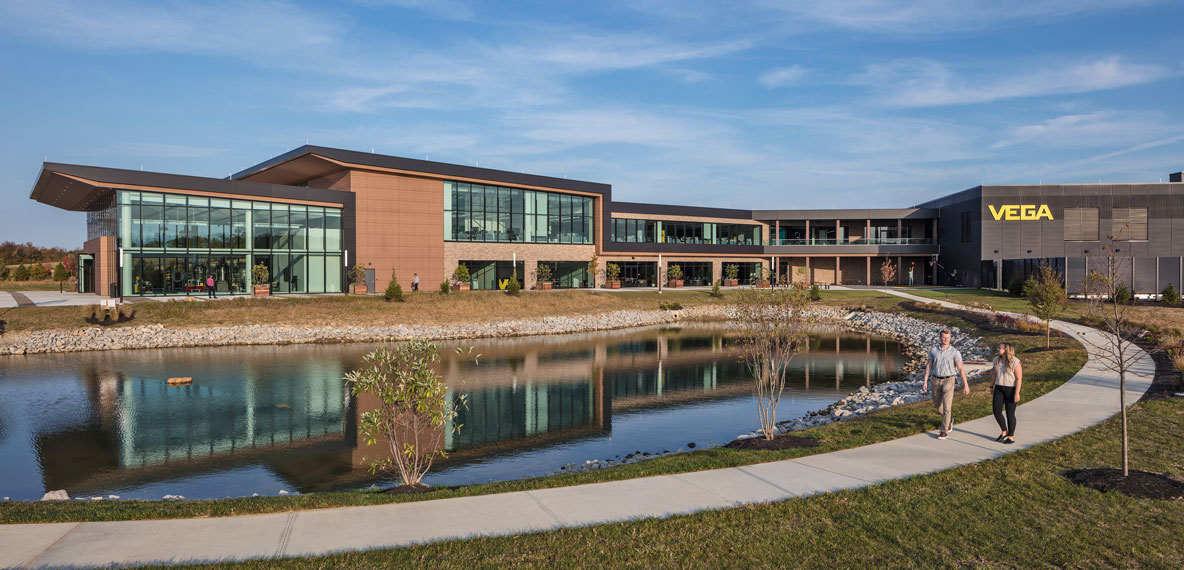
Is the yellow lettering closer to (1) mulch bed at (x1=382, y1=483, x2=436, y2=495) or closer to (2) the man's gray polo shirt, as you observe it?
(2) the man's gray polo shirt

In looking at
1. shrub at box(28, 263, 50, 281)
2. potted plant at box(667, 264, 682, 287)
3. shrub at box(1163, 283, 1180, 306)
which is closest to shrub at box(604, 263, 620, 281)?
potted plant at box(667, 264, 682, 287)

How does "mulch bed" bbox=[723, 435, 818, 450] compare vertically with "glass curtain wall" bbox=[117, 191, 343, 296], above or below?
below

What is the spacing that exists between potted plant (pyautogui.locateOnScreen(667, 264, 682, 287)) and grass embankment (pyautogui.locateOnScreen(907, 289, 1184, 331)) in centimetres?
2075

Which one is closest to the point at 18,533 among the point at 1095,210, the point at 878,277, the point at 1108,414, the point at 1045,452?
the point at 1045,452

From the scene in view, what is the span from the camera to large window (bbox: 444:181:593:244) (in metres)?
51.5

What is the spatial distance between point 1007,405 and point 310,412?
16255 mm

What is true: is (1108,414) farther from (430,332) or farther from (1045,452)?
(430,332)

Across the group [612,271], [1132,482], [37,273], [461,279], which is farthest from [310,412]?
[37,273]

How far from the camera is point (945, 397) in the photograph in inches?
452

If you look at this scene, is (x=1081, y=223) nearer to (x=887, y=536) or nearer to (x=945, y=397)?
(x=945, y=397)

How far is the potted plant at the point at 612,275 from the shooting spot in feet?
195

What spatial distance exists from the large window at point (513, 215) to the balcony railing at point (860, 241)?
Result: 2449 centimetres

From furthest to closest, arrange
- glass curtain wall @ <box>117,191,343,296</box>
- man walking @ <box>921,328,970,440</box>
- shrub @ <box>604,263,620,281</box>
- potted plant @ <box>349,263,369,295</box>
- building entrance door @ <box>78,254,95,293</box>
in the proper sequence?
shrub @ <box>604,263,620,281</box>
building entrance door @ <box>78,254,95,293</box>
potted plant @ <box>349,263,369,295</box>
glass curtain wall @ <box>117,191,343,296</box>
man walking @ <box>921,328,970,440</box>

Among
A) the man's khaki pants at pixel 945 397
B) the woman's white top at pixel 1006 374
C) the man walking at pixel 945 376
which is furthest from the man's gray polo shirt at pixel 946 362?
the woman's white top at pixel 1006 374
